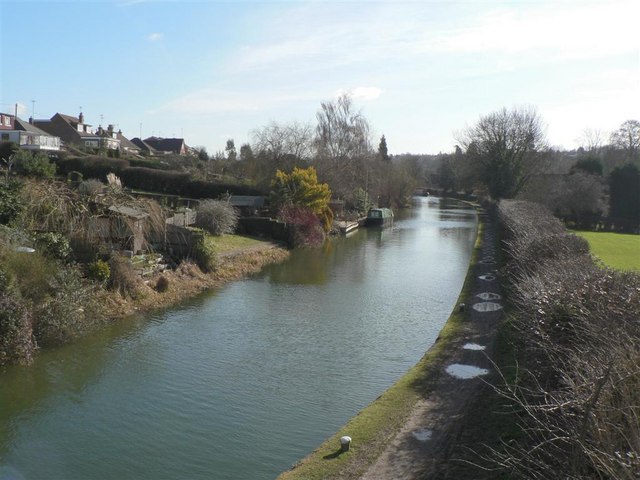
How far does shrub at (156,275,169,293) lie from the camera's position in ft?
71.3

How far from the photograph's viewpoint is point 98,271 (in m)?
19.0

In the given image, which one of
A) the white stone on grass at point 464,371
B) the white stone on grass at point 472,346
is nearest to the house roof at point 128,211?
the white stone on grass at point 472,346

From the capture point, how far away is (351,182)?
58594mm

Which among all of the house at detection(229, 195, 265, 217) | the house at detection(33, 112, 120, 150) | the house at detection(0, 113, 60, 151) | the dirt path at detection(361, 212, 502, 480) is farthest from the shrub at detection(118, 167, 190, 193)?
the dirt path at detection(361, 212, 502, 480)

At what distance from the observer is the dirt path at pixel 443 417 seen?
28.8ft

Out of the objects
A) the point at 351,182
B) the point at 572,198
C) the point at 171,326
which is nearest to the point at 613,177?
the point at 572,198

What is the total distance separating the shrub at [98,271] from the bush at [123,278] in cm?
49

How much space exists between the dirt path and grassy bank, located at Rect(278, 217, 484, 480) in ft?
0.49

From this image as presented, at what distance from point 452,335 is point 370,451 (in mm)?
7522

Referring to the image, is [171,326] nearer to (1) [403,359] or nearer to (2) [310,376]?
(2) [310,376]

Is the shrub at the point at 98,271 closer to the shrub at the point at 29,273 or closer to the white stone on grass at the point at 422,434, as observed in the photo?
the shrub at the point at 29,273

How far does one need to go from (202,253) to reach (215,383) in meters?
12.7

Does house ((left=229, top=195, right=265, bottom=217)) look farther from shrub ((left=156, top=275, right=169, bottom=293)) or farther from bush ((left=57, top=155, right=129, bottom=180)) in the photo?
shrub ((left=156, top=275, right=169, bottom=293))

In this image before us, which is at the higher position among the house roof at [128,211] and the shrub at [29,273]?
the house roof at [128,211]
